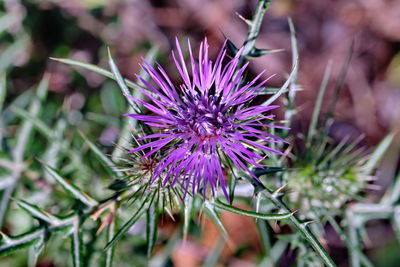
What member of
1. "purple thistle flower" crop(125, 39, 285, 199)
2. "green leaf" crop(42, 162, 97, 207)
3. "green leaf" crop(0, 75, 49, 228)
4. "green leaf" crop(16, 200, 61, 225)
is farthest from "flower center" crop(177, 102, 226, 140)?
"green leaf" crop(0, 75, 49, 228)

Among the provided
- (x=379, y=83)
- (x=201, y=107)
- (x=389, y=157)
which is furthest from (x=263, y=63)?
(x=201, y=107)

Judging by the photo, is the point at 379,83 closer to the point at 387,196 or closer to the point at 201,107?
the point at 387,196

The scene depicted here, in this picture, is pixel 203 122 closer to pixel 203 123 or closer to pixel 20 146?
pixel 203 123

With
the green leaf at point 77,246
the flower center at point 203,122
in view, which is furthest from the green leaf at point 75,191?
the flower center at point 203,122

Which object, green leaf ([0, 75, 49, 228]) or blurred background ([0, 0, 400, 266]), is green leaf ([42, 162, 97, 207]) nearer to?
green leaf ([0, 75, 49, 228])

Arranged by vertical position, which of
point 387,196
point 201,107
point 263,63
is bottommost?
point 387,196

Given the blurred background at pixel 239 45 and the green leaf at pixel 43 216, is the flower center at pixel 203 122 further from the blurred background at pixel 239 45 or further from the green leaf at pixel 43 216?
the blurred background at pixel 239 45

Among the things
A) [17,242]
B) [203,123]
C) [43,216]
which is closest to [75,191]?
[43,216]
